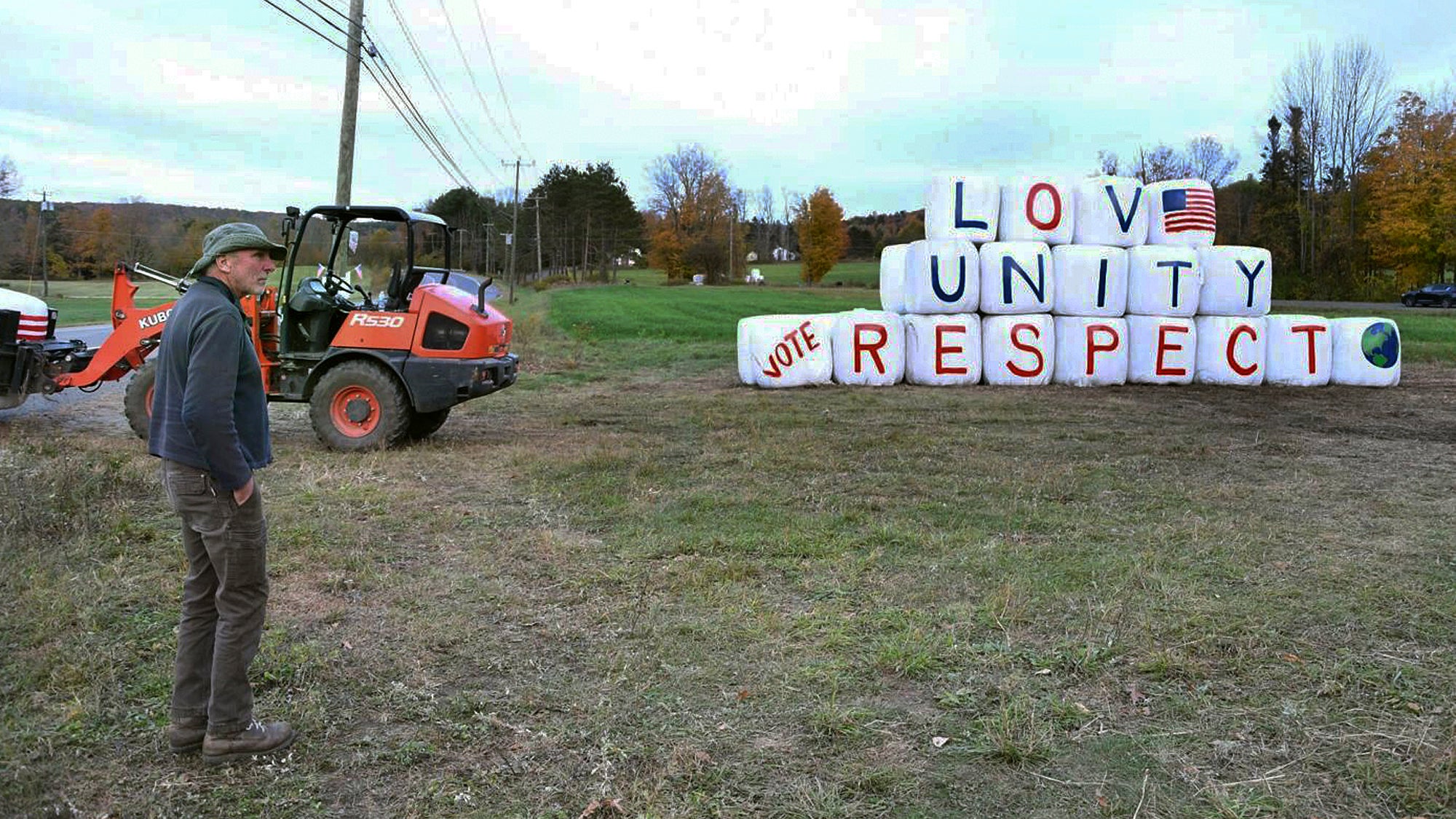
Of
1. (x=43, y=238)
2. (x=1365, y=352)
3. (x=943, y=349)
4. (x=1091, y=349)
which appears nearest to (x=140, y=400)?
(x=943, y=349)

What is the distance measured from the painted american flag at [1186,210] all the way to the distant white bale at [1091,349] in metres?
1.65

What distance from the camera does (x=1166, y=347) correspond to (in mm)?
15148

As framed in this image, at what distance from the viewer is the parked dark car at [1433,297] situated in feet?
144

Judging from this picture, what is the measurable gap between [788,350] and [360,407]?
286 inches

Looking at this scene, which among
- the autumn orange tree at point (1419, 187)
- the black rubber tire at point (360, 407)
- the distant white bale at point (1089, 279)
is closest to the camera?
the black rubber tire at point (360, 407)

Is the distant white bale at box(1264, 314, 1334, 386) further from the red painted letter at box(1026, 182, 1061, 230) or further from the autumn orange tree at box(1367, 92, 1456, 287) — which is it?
the autumn orange tree at box(1367, 92, 1456, 287)

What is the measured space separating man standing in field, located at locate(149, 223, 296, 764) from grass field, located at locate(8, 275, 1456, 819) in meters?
0.20

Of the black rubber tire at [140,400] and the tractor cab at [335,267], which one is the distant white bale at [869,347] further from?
the black rubber tire at [140,400]

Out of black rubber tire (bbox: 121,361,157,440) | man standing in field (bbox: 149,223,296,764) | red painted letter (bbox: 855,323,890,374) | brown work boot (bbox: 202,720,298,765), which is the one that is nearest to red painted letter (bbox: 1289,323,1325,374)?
Answer: red painted letter (bbox: 855,323,890,374)

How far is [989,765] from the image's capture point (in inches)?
143

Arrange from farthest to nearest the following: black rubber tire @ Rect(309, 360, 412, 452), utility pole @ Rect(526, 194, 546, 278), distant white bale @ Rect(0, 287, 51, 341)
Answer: utility pole @ Rect(526, 194, 546, 278)
distant white bale @ Rect(0, 287, 51, 341)
black rubber tire @ Rect(309, 360, 412, 452)

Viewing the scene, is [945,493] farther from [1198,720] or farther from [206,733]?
[206,733]

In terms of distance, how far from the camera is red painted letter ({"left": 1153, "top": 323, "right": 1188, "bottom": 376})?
15.1 m

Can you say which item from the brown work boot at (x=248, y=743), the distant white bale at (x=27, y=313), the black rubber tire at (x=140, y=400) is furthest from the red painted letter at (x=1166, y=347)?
the distant white bale at (x=27, y=313)
